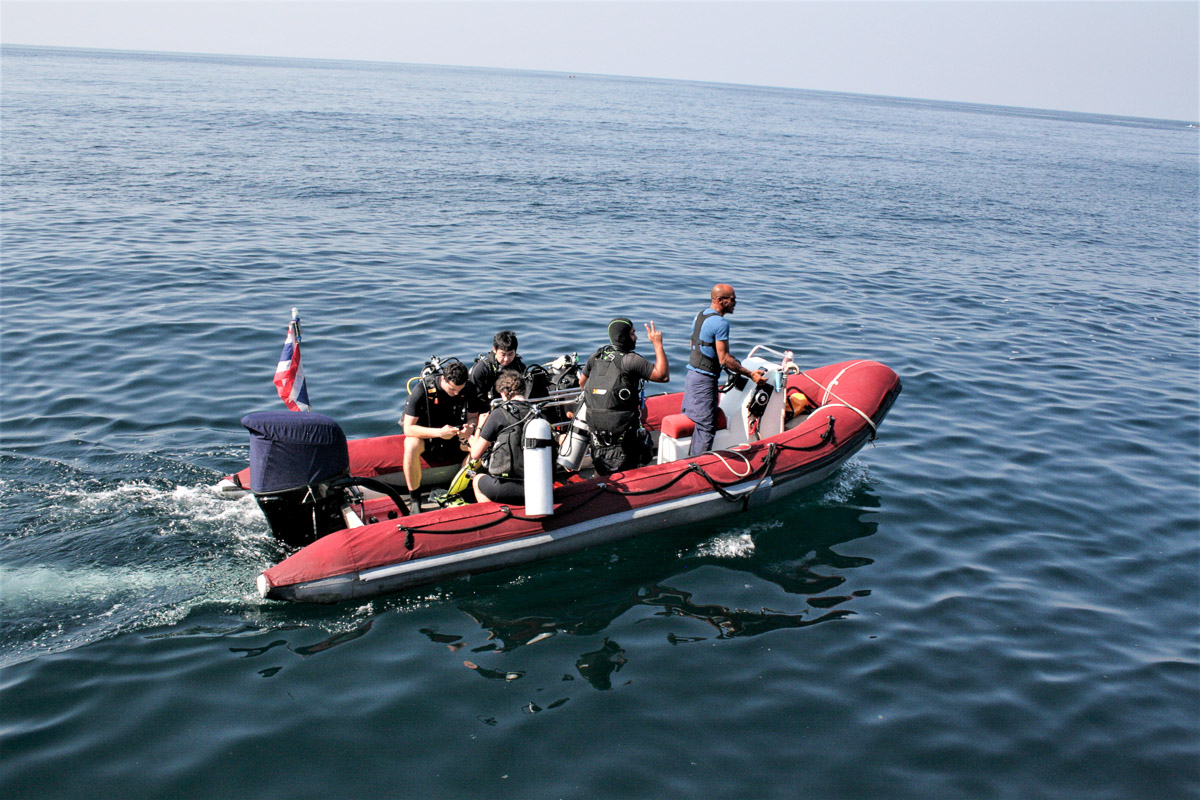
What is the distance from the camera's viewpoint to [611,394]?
7605 mm

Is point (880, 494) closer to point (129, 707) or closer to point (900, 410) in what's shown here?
point (900, 410)

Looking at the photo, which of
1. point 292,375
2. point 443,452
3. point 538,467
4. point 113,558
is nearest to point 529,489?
point 538,467

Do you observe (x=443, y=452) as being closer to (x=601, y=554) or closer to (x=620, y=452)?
(x=620, y=452)

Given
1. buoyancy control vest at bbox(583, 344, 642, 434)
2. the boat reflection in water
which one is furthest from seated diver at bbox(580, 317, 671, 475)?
the boat reflection in water

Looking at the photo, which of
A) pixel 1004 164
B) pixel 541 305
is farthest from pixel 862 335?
pixel 1004 164

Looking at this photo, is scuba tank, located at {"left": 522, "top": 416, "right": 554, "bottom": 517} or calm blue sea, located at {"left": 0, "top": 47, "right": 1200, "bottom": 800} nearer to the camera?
calm blue sea, located at {"left": 0, "top": 47, "right": 1200, "bottom": 800}

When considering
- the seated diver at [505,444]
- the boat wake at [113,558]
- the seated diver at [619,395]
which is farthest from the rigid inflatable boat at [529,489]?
the boat wake at [113,558]

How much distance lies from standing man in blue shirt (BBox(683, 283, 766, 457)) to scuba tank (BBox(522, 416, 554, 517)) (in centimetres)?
201

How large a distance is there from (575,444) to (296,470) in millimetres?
2530

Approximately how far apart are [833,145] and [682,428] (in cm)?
4332

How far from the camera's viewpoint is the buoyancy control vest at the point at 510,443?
665 centimetres

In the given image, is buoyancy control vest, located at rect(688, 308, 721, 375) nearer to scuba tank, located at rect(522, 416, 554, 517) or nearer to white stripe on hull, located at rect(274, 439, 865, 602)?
white stripe on hull, located at rect(274, 439, 865, 602)

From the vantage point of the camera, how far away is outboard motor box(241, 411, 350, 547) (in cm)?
630

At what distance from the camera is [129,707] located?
17.9ft
